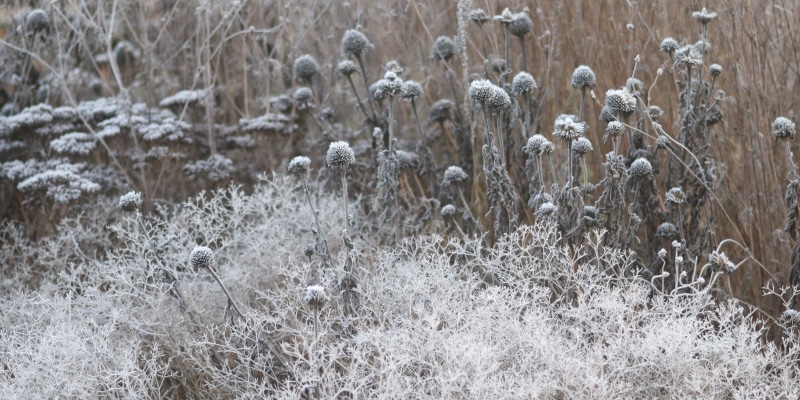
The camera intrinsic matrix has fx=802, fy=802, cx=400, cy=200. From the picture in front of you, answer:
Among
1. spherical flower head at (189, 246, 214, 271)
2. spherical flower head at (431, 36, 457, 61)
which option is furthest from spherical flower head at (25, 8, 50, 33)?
spherical flower head at (189, 246, 214, 271)

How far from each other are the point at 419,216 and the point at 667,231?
1.02 meters

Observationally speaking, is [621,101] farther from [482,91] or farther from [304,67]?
[304,67]

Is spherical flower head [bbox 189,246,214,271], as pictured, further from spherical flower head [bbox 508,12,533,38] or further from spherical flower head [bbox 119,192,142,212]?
spherical flower head [bbox 508,12,533,38]

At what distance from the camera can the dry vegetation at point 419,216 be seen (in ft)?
6.34

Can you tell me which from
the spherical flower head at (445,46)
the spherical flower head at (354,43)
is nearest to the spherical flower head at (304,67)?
the spherical flower head at (354,43)

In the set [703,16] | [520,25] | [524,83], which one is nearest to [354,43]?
[520,25]

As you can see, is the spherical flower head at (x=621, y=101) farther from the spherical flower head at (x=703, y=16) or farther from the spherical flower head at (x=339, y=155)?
the spherical flower head at (x=339, y=155)

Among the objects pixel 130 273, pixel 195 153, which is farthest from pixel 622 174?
pixel 195 153

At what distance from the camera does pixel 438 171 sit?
3.14 meters

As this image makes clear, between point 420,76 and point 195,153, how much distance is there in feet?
3.48

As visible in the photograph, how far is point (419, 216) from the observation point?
9.95 ft

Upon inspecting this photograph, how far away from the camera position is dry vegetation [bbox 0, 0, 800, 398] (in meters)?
1.93

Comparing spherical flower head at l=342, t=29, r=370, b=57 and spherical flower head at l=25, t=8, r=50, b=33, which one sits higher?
spherical flower head at l=25, t=8, r=50, b=33

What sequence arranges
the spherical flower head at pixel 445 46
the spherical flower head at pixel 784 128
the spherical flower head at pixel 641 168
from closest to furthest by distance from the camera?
the spherical flower head at pixel 784 128 < the spherical flower head at pixel 641 168 < the spherical flower head at pixel 445 46
